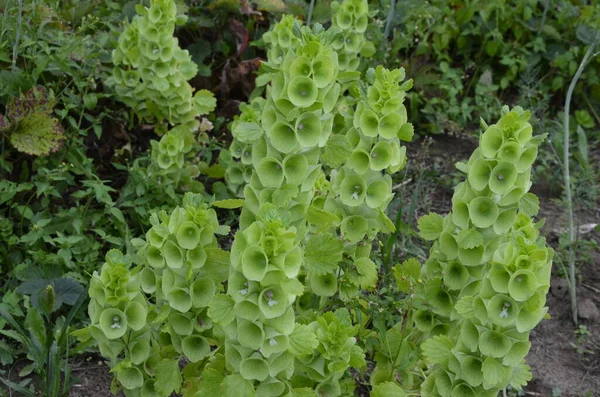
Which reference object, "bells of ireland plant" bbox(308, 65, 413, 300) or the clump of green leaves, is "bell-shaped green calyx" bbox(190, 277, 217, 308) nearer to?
"bells of ireland plant" bbox(308, 65, 413, 300)

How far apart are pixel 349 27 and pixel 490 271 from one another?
200 centimetres

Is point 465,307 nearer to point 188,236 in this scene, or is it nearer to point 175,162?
point 188,236

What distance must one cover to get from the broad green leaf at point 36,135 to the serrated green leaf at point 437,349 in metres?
1.83

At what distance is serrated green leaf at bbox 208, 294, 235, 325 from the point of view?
72.6 inches

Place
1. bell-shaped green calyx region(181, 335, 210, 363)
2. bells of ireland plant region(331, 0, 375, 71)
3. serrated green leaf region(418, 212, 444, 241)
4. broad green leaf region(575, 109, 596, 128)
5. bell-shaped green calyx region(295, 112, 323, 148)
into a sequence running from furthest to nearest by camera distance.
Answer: broad green leaf region(575, 109, 596, 128), bells of ireland plant region(331, 0, 375, 71), serrated green leaf region(418, 212, 444, 241), bell-shaped green calyx region(181, 335, 210, 363), bell-shaped green calyx region(295, 112, 323, 148)

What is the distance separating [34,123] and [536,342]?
7.32 ft

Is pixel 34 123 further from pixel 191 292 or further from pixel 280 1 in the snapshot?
pixel 280 1

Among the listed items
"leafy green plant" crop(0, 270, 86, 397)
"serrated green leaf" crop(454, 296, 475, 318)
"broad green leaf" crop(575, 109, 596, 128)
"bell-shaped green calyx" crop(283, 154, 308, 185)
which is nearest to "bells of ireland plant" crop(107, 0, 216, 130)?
"leafy green plant" crop(0, 270, 86, 397)

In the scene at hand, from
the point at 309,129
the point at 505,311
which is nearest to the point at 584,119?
the point at 505,311

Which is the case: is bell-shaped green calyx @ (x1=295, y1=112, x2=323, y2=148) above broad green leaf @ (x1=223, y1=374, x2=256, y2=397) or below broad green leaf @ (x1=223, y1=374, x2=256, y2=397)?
above

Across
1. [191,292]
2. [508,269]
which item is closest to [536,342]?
[508,269]

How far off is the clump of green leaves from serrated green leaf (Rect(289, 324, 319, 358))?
5.66ft

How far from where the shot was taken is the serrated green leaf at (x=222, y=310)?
6.05 ft

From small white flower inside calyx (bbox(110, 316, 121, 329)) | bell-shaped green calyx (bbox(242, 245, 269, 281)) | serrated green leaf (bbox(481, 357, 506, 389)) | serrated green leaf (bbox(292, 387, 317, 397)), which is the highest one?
bell-shaped green calyx (bbox(242, 245, 269, 281))
